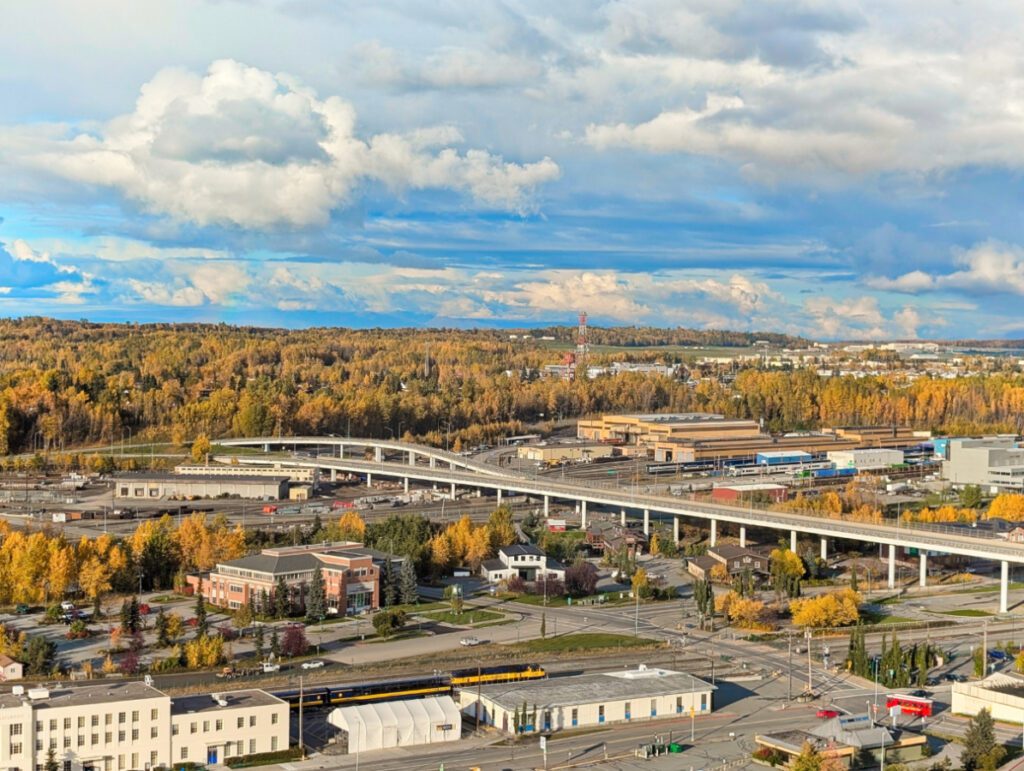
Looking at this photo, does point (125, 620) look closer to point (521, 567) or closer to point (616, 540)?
point (521, 567)

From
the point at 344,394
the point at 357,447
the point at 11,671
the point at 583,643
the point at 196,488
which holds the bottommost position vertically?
the point at 583,643

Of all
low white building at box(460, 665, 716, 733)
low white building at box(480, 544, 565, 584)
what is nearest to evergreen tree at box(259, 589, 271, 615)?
low white building at box(480, 544, 565, 584)

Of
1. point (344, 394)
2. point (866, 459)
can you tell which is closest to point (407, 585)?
point (866, 459)

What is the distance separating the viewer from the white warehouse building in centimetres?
8875

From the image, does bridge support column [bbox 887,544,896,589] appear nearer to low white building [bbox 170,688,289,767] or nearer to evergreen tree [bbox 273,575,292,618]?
evergreen tree [bbox 273,575,292,618]

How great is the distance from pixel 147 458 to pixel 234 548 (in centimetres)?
3872

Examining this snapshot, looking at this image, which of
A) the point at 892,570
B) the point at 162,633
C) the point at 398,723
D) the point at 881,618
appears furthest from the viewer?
the point at 892,570

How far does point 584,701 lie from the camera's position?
33.1 meters

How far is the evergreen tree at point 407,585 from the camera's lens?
46719mm

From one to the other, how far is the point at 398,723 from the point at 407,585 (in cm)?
1573

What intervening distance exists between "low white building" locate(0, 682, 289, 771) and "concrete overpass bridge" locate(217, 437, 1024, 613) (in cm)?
2977

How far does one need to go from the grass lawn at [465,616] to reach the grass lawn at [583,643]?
347 cm

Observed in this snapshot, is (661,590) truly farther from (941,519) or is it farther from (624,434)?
(624,434)

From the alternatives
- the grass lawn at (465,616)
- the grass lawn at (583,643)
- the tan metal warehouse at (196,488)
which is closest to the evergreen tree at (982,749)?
the grass lawn at (583,643)
